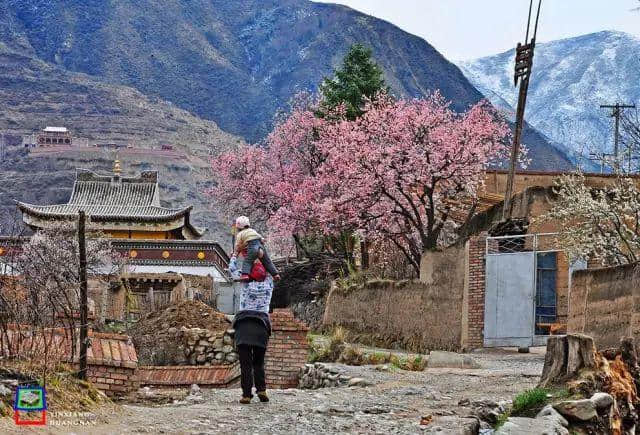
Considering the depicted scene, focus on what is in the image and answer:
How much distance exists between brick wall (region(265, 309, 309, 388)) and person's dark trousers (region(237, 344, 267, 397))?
7.24 metres

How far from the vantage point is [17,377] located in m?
10.8

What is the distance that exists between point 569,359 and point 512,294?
45.3 feet

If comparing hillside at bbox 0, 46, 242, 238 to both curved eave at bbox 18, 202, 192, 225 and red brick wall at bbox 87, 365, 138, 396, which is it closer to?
curved eave at bbox 18, 202, 192, 225

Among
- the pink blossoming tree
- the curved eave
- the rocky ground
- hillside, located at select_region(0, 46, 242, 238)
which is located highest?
hillside, located at select_region(0, 46, 242, 238)

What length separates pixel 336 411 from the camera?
12820 mm

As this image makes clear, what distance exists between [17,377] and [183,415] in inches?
68.4

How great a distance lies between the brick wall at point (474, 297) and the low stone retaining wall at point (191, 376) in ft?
21.5

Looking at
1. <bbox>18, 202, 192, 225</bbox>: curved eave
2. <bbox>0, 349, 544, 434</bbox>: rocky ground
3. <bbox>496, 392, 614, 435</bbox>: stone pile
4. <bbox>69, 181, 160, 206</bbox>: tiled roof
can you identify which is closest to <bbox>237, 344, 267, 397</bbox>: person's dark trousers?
<bbox>0, 349, 544, 434</bbox>: rocky ground

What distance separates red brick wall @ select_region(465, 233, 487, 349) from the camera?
92.0ft

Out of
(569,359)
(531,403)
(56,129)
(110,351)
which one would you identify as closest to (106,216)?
→ (110,351)

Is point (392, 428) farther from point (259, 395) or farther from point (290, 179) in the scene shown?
point (290, 179)

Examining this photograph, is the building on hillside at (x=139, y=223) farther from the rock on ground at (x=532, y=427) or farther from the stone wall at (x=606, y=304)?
the rock on ground at (x=532, y=427)

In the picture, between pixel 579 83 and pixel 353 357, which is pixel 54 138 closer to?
pixel 579 83

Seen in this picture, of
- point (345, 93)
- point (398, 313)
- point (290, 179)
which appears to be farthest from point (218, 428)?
point (345, 93)
